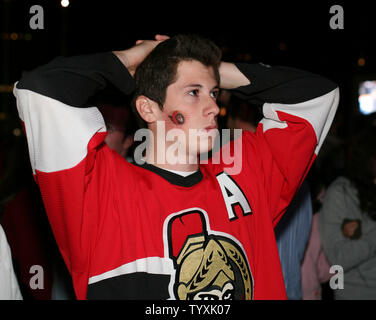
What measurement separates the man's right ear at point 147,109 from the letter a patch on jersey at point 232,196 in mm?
370

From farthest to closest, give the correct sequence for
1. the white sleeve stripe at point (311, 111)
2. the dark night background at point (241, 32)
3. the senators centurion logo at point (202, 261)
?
the dark night background at point (241, 32) < the white sleeve stripe at point (311, 111) < the senators centurion logo at point (202, 261)

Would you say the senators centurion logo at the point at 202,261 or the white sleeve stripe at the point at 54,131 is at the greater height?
the white sleeve stripe at the point at 54,131

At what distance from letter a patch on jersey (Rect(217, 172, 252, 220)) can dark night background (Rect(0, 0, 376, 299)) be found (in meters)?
2.41

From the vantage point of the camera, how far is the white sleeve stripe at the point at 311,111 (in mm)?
1857

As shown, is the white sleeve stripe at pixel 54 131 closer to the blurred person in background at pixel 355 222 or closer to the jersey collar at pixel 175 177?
the jersey collar at pixel 175 177

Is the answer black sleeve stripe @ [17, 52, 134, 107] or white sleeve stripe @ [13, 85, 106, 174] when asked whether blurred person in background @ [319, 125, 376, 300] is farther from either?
white sleeve stripe @ [13, 85, 106, 174]

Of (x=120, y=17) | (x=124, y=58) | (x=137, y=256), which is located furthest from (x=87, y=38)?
(x=137, y=256)

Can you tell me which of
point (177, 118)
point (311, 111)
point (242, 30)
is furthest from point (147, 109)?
point (242, 30)

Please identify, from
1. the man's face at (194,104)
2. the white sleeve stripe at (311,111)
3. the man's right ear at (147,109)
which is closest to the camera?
the man's face at (194,104)

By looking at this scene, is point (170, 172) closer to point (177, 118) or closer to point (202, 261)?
point (177, 118)

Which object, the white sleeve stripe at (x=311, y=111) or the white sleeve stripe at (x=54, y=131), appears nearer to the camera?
the white sleeve stripe at (x=54, y=131)

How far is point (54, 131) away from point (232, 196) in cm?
73

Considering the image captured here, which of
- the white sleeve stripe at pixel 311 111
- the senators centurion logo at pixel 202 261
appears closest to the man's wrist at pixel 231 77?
the white sleeve stripe at pixel 311 111
